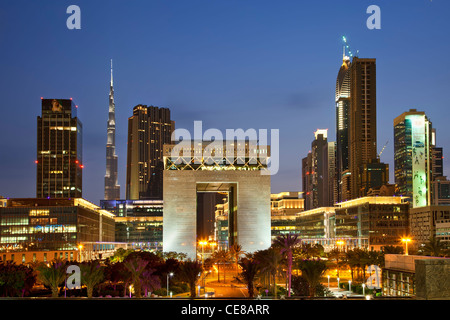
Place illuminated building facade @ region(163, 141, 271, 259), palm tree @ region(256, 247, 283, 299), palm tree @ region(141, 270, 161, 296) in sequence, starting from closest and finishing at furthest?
palm tree @ region(141, 270, 161, 296) → palm tree @ region(256, 247, 283, 299) → illuminated building facade @ region(163, 141, 271, 259)

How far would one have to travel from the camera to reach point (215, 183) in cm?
11400

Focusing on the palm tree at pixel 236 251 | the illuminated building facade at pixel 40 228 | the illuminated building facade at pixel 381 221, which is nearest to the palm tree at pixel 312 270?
the palm tree at pixel 236 251

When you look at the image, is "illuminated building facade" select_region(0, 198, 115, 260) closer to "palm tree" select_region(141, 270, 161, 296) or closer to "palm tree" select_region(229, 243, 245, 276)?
"palm tree" select_region(229, 243, 245, 276)

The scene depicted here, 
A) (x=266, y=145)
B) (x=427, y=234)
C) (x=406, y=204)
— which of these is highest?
(x=266, y=145)

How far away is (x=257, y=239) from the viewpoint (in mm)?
110812

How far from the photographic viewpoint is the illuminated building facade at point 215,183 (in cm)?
10944

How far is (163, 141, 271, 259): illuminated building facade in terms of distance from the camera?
4309 inches

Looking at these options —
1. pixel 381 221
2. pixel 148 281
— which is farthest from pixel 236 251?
pixel 381 221

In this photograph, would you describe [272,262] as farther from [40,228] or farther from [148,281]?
[40,228]

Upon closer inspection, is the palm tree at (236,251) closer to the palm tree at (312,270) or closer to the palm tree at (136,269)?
the palm tree at (312,270)

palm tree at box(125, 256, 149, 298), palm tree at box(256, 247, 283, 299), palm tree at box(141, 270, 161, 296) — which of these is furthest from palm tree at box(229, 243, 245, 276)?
palm tree at box(125, 256, 149, 298)

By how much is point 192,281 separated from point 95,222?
12337cm
